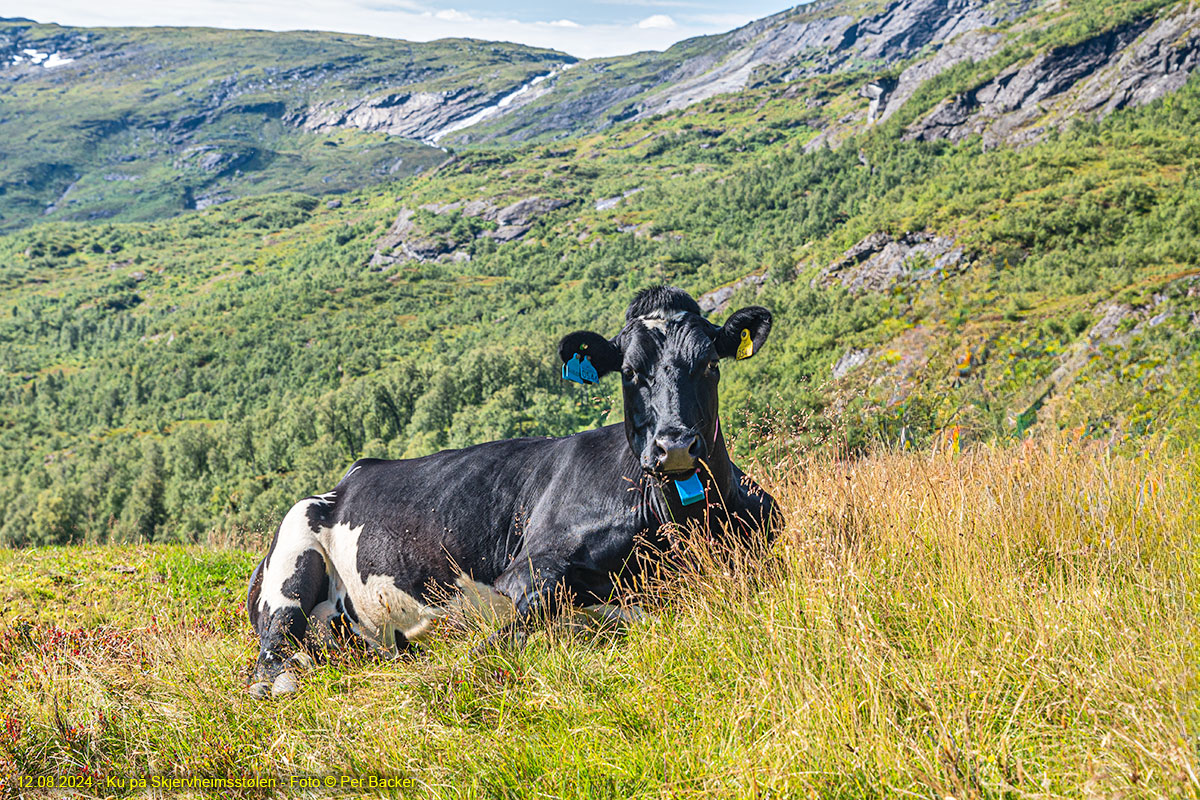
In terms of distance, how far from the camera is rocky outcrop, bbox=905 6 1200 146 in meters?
60.4

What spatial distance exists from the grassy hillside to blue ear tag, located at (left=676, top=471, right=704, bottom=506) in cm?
35

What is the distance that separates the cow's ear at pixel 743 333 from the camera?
16.9 feet

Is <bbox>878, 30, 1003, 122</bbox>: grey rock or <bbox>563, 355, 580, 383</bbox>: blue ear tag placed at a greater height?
<bbox>878, 30, 1003, 122</bbox>: grey rock

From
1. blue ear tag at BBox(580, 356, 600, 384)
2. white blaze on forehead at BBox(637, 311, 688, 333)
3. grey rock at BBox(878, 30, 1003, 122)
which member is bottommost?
blue ear tag at BBox(580, 356, 600, 384)

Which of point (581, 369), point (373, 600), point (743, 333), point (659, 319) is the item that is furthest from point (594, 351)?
point (373, 600)

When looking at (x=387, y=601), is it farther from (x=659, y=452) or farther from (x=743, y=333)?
(x=743, y=333)

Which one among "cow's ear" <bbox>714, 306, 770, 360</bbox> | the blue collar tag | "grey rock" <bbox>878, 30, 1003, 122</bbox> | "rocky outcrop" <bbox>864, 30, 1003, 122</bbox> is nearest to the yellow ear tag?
"cow's ear" <bbox>714, 306, 770, 360</bbox>

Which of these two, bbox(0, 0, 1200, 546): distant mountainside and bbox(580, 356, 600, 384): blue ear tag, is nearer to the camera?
bbox(580, 356, 600, 384): blue ear tag

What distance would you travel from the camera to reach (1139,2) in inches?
3046

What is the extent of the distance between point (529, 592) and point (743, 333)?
8.02 ft

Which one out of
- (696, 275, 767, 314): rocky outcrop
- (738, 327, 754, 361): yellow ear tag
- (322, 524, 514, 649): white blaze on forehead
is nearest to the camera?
(738, 327, 754, 361): yellow ear tag

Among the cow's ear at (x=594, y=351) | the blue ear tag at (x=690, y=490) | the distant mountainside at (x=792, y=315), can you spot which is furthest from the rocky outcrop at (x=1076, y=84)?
the blue ear tag at (x=690, y=490)

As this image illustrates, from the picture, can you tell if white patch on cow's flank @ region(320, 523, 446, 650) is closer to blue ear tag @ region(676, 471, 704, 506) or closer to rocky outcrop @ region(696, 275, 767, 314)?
blue ear tag @ region(676, 471, 704, 506)

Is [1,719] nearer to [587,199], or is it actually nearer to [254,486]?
[254,486]
